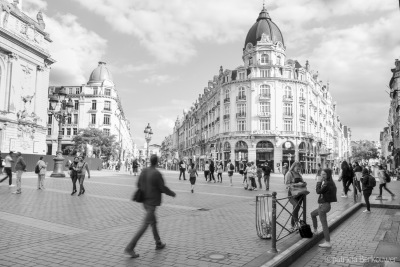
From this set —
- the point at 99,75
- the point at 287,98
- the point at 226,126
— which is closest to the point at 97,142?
the point at 226,126

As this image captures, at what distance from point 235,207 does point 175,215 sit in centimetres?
271

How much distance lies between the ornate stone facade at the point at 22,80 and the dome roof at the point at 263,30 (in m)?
34.5

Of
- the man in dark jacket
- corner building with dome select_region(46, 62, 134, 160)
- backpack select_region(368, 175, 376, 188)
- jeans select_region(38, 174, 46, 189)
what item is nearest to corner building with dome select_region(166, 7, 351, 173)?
corner building with dome select_region(46, 62, 134, 160)

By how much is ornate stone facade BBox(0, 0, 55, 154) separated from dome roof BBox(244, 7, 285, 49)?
34.5 meters

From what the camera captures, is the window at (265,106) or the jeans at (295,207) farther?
the window at (265,106)

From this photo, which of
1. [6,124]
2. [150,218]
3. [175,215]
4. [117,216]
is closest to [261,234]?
[150,218]

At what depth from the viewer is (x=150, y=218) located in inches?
225

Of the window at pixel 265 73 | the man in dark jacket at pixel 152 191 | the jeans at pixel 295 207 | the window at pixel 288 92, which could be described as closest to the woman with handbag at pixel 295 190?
the jeans at pixel 295 207

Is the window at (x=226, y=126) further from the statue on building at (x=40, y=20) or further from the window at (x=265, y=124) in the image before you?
the statue on building at (x=40, y=20)

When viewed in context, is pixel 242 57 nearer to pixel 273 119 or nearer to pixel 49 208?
pixel 273 119

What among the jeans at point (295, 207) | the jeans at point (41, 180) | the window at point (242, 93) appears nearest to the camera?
the jeans at point (295, 207)

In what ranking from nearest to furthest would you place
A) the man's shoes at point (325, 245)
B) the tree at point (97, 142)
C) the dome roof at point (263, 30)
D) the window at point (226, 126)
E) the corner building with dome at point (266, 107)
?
1. the man's shoes at point (325, 245)
2. the corner building with dome at point (266, 107)
3. the dome roof at point (263, 30)
4. the window at point (226, 126)
5. the tree at point (97, 142)

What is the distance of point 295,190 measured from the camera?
7465 mm

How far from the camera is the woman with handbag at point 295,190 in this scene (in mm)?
7285
